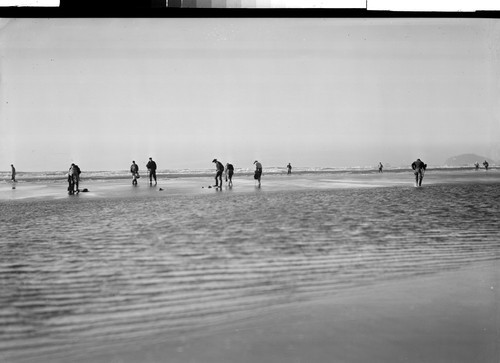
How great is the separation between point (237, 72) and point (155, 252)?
1.47 meters

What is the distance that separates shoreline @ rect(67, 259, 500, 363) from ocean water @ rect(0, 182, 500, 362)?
104mm

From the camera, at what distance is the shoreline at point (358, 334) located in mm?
1794

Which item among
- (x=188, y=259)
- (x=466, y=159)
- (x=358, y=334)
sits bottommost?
(x=358, y=334)

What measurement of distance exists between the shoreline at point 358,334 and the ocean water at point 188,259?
10 centimetres

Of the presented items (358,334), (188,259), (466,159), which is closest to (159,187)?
(188,259)

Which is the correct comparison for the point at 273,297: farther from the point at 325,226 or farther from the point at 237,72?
the point at 237,72

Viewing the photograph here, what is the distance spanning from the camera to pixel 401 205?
4195mm

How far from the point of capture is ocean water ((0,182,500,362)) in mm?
2072

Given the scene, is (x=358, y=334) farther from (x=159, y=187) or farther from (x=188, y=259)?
(x=159, y=187)

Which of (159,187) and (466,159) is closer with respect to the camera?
(466,159)

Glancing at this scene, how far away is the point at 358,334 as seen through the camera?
6.20 ft

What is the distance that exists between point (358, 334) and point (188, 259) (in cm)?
131

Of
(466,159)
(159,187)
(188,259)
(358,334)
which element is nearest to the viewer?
(358,334)

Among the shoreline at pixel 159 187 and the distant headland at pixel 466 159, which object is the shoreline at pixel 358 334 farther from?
the shoreline at pixel 159 187
